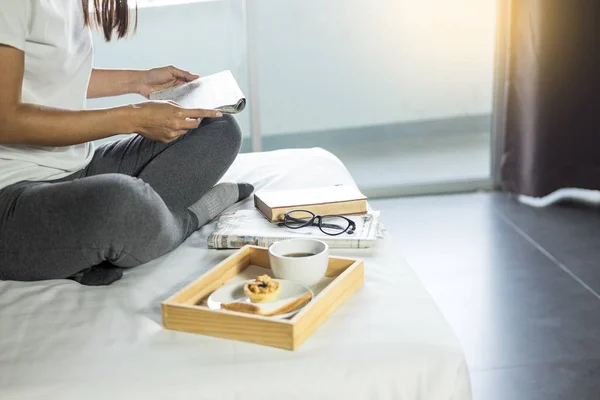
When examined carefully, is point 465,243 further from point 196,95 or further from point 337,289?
point 337,289

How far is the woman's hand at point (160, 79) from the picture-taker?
1.91 metres

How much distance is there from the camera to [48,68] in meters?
1.52

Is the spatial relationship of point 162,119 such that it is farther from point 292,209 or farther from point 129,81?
point 129,81

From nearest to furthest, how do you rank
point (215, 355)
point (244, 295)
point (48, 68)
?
point (215, 355) → point (244, 295) → point (48, 68)

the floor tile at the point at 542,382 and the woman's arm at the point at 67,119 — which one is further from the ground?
the woman's arm at the point at 67,119

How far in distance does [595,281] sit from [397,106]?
1090 millimetres

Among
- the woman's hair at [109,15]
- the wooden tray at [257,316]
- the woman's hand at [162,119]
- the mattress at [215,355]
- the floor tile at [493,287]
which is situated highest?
the woman's hair at [109,15]

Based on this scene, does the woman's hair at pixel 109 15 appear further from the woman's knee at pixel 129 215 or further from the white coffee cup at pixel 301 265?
the white coffee cup at pixel 301 265

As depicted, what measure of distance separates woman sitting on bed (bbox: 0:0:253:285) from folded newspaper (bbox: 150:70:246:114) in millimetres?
63

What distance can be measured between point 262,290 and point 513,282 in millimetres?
1194

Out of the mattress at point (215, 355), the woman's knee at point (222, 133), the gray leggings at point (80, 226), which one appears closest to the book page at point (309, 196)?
the woman's knee at point (222, 133)

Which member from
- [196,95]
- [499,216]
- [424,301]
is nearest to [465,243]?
[499,216]

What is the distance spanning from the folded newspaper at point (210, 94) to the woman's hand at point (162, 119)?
0.27ft

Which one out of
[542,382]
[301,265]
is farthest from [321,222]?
[542,382]
